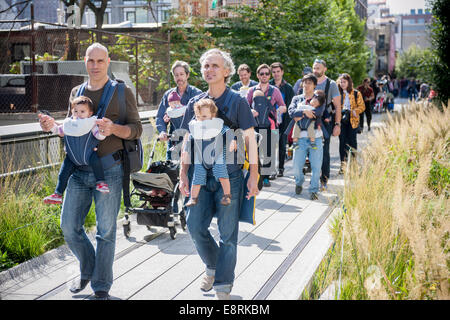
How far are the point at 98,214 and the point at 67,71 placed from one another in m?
11.2

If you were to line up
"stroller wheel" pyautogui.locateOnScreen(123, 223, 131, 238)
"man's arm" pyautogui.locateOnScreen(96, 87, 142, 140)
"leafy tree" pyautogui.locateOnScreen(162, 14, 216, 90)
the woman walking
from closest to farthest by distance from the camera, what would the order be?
"man's arm" pyautogui.locateOnScreen(96, 87, 142, 140)
"stroller wheel" pyautogui.locateOnScreen(123, 223, 131, 238)
the woman walking
"leafy tree" pyautogui.locateOnScreen(162, 14, 216, 90)

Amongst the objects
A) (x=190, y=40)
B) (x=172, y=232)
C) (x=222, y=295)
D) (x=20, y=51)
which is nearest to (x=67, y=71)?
(x=190, y=40)

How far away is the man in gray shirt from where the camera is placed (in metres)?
9.47

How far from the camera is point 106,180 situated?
462cm

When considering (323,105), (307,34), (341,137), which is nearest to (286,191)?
(323,105)

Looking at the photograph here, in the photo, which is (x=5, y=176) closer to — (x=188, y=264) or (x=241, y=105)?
(x=188, y=264)

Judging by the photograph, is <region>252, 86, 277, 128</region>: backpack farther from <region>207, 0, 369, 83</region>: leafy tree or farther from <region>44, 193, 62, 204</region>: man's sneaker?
<region>207, 0, 369, 83</region>: leafy tree

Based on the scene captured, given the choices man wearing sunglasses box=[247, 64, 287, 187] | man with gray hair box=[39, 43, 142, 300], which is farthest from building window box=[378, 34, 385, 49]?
man with gray hair box=[39, 43, 142, 300]

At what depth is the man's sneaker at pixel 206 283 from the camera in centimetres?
492

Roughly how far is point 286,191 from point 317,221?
89.7 inches

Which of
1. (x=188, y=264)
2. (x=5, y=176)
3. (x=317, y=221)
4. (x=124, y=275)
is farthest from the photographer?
(x=317, y=221)

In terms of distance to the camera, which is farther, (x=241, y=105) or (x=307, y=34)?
(x=307, y=34)

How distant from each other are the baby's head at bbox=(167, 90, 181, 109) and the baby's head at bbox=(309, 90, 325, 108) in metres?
2.62

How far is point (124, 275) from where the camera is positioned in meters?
5.38
